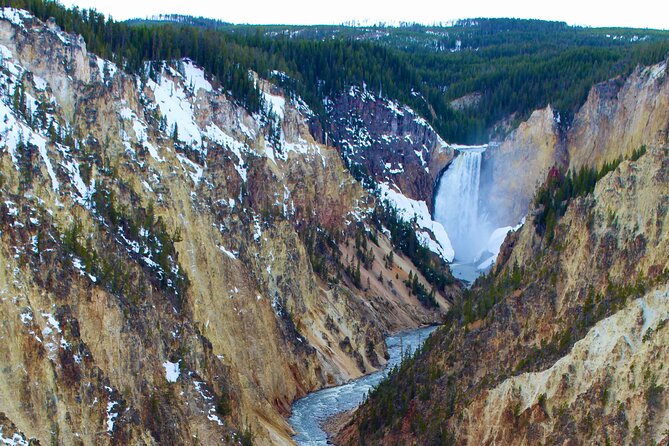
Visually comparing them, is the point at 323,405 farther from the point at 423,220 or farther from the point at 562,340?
the point at 423,220

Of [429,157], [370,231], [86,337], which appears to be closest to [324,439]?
[86,337]

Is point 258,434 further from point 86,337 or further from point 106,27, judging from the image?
point 106,27

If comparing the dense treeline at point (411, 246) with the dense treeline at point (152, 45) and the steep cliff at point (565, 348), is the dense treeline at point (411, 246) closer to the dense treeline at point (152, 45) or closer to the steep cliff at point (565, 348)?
the dense treeline at point (152, 45)

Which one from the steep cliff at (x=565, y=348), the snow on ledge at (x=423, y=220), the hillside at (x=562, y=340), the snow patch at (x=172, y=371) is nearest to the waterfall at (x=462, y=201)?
the snow on ledge at (x=423, y=220)

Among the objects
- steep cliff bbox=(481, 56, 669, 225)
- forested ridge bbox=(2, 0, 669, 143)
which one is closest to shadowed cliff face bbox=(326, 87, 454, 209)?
forested ridge bbox=(2, 0, 669, 143)

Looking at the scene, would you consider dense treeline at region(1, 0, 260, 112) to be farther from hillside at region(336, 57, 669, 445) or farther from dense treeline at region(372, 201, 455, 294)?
hillside at region(336, 57, 669, 445)

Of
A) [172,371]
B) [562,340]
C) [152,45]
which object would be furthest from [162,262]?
[152,45]
